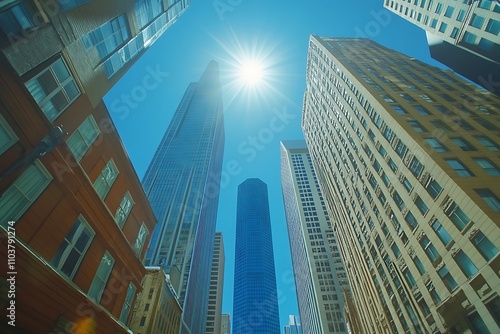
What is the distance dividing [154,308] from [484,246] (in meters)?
45.7

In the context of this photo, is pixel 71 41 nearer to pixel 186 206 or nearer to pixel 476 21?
pixel 476 21

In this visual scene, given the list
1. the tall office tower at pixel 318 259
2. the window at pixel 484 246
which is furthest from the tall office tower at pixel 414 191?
the tall office tower at pixel 318 259

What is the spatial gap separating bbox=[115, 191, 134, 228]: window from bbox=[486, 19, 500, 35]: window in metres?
47.0

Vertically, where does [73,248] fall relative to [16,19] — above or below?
below

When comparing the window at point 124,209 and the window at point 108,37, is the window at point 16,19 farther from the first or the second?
the window at point 124,209

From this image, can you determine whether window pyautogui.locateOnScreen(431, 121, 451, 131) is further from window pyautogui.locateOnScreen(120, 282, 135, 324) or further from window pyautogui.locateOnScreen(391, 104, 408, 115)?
window pyautogui.locateOnScreen(120, 282, 135, 324)

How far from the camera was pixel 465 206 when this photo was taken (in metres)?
20.5

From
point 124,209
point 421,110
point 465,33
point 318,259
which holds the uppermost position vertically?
point 465,33

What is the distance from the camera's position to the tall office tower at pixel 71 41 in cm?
1034

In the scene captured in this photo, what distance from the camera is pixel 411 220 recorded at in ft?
89.9

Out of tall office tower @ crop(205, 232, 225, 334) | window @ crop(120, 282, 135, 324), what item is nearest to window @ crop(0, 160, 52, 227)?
window @ crop(120, 282, 135, 324)

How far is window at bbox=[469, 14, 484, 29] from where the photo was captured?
3487cm

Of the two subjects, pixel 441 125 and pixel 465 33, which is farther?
pixel 465 33

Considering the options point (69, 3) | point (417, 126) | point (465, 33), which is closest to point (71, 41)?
point (69, 3)
